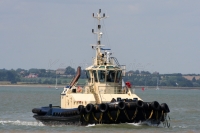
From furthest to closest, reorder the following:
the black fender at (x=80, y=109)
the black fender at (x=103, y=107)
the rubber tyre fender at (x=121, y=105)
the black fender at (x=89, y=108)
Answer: the black fender at (x=80, y=109), the black fender at (x=89, y=108), the black fender at (x=103, y=107), the rubber tyre fender at (x=121, y=105)

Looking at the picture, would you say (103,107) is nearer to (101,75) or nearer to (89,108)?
(89,108)

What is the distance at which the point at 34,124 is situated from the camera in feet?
151

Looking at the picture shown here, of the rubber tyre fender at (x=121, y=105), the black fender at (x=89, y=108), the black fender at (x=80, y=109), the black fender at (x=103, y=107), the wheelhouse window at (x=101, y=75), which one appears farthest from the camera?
the wheelhouse window at (x=101, y=75)

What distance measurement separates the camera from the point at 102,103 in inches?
1586

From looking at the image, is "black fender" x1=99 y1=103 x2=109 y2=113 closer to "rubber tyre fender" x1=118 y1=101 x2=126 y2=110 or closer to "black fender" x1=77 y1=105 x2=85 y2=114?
"rubber tyre fender" x1=118 y1=101 x2=126 y2=110

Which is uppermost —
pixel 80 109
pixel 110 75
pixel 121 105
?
pixel 110 75

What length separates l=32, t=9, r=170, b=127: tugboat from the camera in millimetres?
40031

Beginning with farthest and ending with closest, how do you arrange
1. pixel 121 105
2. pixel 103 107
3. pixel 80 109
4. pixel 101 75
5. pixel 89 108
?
pixel 101 75
pixel 80 109
pixel 89 108
pixel 103 107
pixel 121 105

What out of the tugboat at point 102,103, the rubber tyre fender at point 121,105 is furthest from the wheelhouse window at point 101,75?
the rubber tyre fender at point 121,105

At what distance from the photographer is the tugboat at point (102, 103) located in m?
40.0

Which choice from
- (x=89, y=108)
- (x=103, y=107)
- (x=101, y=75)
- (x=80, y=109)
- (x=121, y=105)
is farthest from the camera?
(x=101, y=75)

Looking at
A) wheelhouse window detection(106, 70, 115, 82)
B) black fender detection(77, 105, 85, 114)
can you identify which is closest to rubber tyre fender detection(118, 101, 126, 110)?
black fender detection(77, 105, 85, 114)

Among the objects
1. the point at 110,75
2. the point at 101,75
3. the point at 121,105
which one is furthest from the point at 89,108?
the point at 110,75

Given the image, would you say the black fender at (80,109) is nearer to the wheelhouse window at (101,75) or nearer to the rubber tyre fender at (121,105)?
the rubber tyre fender at (121,105)
